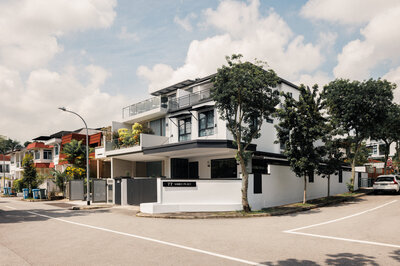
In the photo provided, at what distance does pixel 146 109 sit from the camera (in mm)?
28750

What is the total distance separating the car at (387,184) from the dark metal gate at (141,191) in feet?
63.8

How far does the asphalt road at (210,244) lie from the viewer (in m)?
7.26

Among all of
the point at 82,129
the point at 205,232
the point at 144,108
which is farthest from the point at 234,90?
the point at 82,129

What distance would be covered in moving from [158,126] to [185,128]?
13.0 ft

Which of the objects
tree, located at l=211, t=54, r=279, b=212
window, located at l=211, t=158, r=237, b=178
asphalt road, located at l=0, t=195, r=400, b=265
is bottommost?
asphalt road, located at l=0, t=195, r=400, b=265

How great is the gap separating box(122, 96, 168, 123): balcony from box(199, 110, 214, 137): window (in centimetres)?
457

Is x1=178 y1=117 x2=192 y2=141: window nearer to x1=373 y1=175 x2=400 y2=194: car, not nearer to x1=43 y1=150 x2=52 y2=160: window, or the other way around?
x1=373 y1=175 x2=400 y2=194: car

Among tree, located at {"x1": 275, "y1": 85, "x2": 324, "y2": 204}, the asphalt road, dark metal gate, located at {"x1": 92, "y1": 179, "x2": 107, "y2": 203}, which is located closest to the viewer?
the asphalt road

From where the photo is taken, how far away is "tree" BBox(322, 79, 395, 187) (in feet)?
90.8

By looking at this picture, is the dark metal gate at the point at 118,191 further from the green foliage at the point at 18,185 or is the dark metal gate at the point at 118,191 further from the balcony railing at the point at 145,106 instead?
the green foliage at the point at 18,185

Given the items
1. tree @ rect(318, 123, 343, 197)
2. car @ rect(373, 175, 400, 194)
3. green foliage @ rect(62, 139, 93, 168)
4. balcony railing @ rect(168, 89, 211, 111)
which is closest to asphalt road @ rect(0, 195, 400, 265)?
tree @ rect(318, 123, 343, 197)

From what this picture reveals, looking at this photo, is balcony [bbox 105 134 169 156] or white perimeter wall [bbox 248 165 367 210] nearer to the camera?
white perimeter wall [bbox 248 165 367 210]

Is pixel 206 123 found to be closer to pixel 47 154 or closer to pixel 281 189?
pixel 281 189

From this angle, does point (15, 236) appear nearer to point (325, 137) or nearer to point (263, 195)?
point (263, 195)
